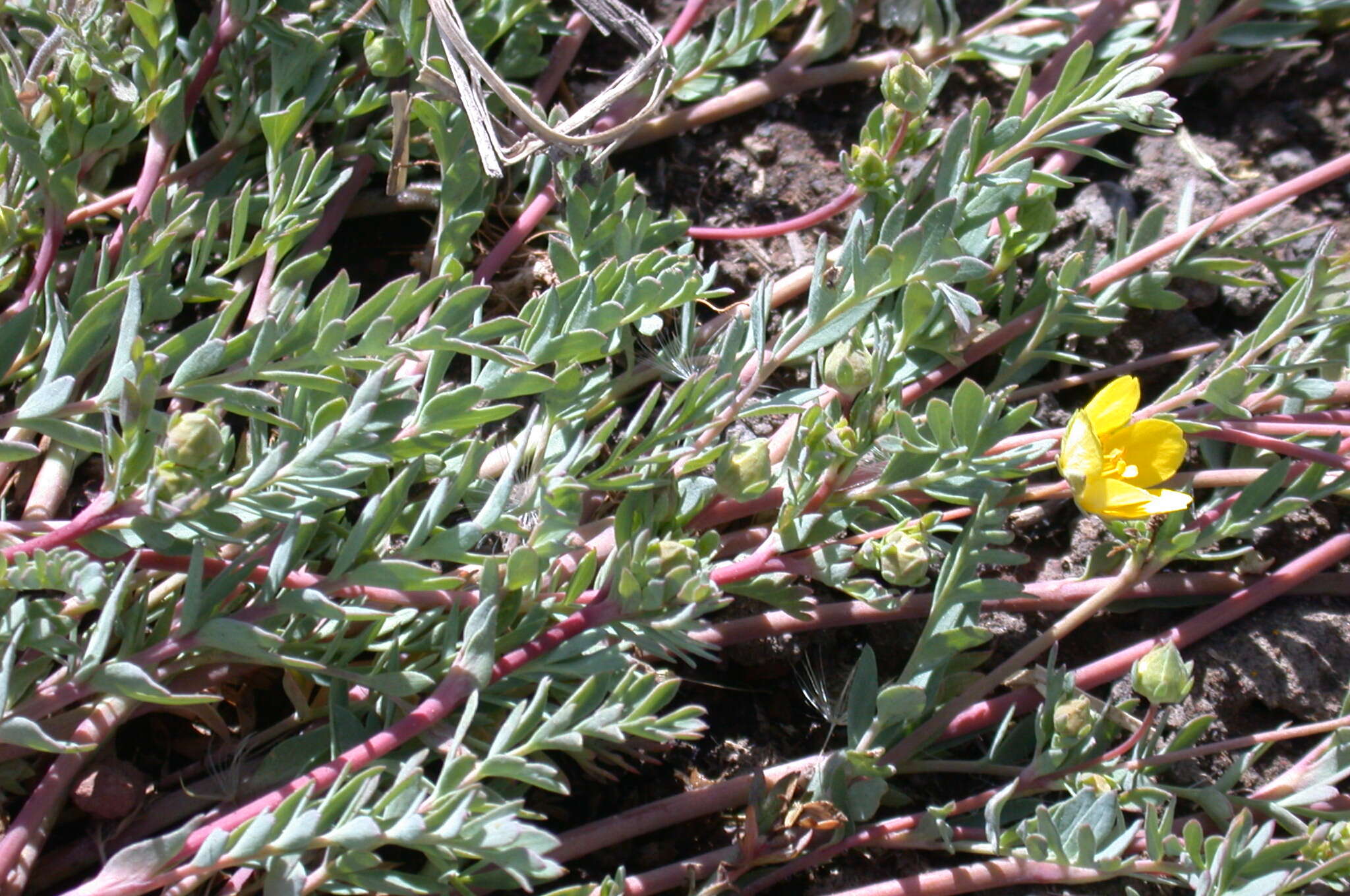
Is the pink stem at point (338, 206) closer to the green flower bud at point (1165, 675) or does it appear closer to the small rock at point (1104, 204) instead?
the small rock at point (1104, 204)

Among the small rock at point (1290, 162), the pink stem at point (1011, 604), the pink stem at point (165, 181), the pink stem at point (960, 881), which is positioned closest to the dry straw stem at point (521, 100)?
the pink stem at point (165, 181)

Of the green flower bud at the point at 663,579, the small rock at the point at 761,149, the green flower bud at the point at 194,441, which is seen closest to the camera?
the green flower bud at the point at 194,441

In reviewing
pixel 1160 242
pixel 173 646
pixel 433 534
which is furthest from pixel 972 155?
pixel 173 646

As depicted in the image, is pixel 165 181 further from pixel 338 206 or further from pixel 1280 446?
pixel 1280 446

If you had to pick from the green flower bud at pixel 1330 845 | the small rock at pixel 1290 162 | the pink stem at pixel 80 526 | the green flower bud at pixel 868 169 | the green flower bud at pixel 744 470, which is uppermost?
the green flower bud at pixel 868 169

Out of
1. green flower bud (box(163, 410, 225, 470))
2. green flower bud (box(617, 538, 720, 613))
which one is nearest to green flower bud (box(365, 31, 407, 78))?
green flower bud (box(163, 410, 225, 470))

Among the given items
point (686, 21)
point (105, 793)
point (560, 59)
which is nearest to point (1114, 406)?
point (686, 21)

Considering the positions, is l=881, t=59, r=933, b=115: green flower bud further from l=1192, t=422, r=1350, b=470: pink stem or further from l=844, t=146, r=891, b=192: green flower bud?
l=1192, t=422, r=1350, b=470: pink stem
